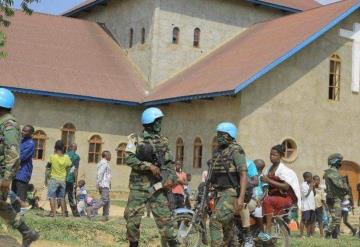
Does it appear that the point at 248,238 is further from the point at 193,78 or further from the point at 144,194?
the point at 193,78

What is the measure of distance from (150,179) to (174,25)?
21.2 metres

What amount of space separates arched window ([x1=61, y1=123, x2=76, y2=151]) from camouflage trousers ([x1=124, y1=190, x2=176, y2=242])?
60.2ft

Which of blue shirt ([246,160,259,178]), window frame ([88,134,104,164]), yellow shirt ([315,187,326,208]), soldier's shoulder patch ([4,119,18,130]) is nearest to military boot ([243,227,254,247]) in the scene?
blue shirt ([246,160,259,178])

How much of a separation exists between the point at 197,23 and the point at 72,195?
585 inches

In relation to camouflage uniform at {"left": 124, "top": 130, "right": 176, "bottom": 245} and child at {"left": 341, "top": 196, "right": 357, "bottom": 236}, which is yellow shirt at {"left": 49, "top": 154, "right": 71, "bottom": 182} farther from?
child at {"left": 341, "top": 196, "right": 357, "bottom": 236}

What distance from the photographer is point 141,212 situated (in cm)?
902

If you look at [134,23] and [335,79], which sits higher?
[134,23]

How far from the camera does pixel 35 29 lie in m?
30.2

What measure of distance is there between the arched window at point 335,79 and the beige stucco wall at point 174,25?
6.87 m

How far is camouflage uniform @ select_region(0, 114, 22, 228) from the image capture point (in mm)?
8023

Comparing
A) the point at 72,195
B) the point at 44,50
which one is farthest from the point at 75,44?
the point at 72,195

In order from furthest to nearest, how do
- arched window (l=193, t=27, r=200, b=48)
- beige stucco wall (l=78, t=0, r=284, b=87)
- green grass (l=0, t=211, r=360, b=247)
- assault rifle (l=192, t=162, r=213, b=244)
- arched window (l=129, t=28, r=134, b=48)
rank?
arched window (l=129, t=28, r=134, b=48) < arched window (l=193, t=27, r=200, b=48) < beige stucco wall (l=78, t=0, r=284, b=87) < green grass (l=0, t=211, r=360, b=247) < assault rifle (l=192, t=162, r=213, b=244)

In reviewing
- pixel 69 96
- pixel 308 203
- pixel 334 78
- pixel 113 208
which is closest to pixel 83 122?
pixel 69 96

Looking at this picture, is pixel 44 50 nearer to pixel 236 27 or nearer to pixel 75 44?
pixel 75 44
